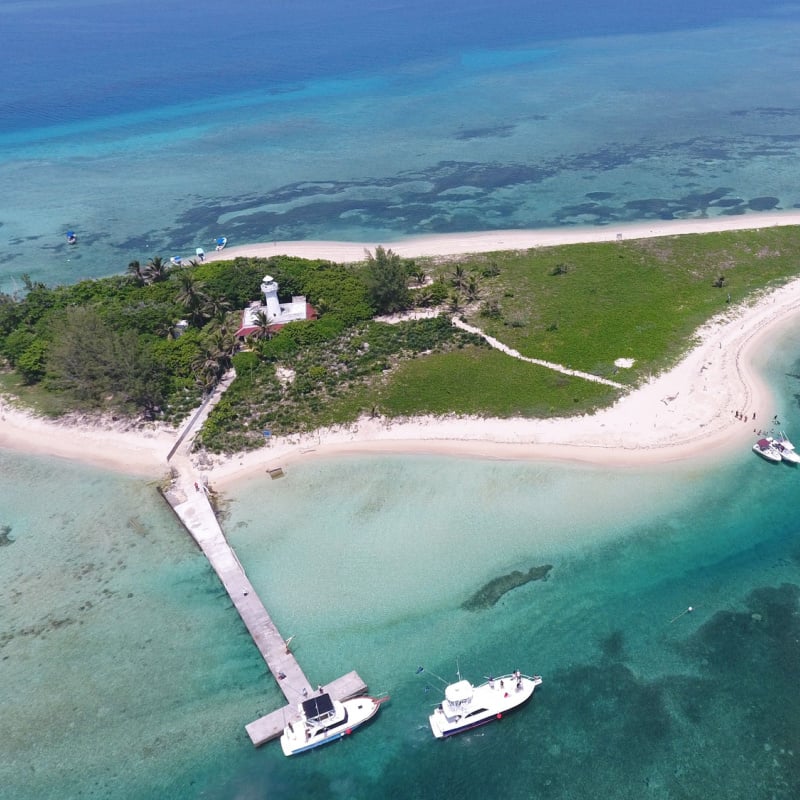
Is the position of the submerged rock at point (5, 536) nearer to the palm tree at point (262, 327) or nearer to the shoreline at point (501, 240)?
the palm tree at point (262, 327)

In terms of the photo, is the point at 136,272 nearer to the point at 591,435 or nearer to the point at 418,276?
the point at 418,276

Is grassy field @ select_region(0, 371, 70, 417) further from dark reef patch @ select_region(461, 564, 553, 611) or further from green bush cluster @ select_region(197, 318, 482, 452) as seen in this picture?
dark reef patch @ select_region(461, 564, 553, 611)

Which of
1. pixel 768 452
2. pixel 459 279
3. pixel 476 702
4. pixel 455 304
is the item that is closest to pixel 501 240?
pixel 459 279

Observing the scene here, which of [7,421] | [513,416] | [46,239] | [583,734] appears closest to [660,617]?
[583,734]

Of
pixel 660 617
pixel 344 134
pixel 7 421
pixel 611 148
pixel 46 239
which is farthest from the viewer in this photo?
pixel 344 134

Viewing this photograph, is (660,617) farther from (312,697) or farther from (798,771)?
(312,697)
